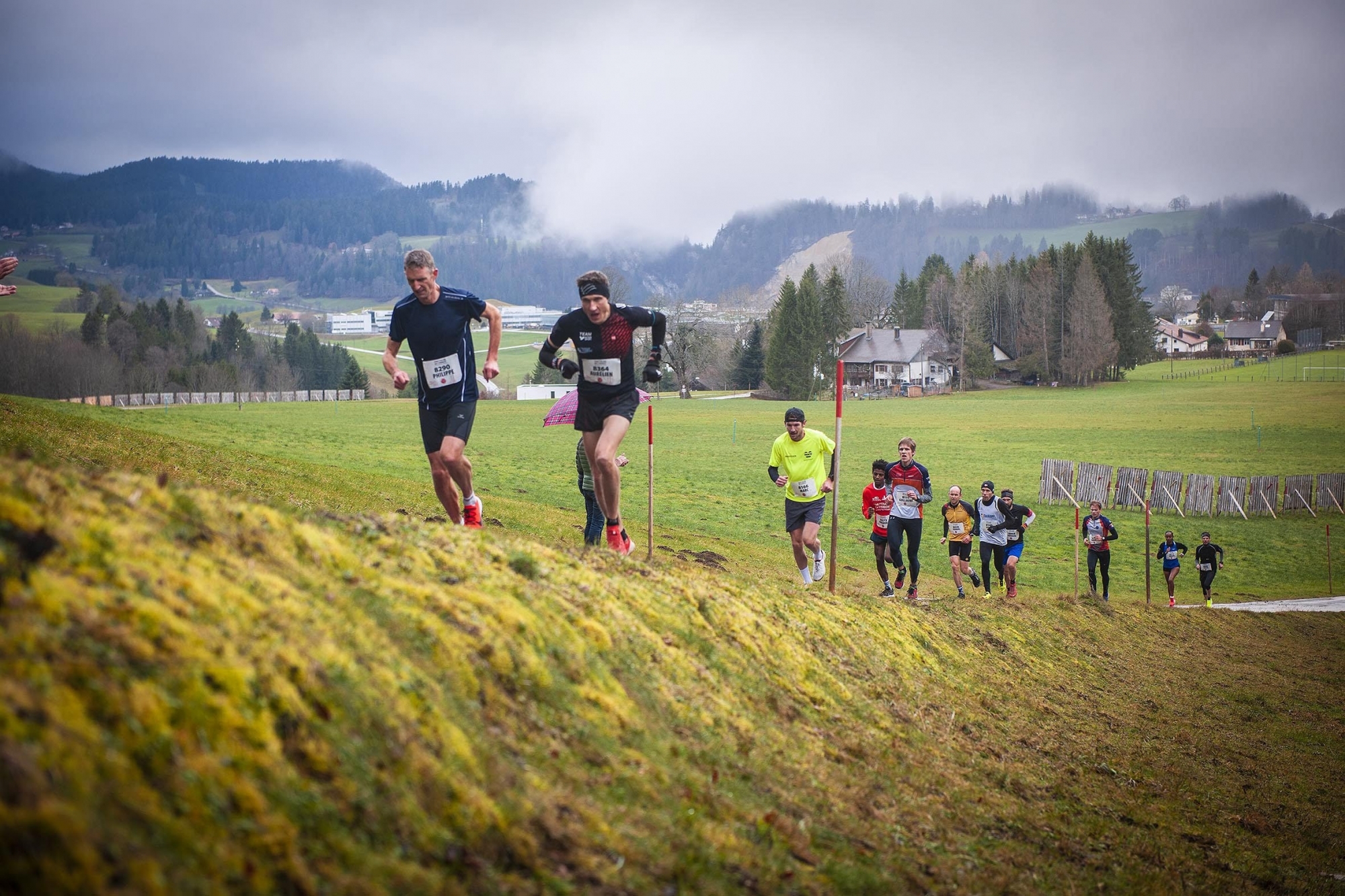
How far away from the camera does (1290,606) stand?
23.7m

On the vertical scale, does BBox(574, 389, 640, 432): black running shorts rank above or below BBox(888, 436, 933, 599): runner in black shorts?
above

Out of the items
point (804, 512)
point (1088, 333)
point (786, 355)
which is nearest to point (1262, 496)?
point (804, 512)

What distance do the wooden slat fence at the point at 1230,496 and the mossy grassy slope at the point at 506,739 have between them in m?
30.1

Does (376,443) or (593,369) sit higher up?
(593,369)

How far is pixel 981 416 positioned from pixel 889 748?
7438 cm

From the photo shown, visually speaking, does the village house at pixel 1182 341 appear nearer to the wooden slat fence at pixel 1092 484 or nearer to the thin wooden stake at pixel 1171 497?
the thin wooden stake at pixel 1171 497

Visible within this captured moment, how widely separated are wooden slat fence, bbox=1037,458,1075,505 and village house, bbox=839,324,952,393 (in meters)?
96.1

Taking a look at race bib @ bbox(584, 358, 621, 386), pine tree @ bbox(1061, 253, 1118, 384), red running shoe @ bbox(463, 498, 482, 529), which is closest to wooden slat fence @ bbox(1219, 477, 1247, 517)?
race bib @ bbox(584, 358, 621, 386)

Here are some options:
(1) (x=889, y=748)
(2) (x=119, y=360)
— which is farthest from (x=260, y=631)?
(2) (x=119, y=360)

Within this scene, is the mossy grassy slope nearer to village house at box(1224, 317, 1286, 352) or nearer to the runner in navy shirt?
the runner in navy shirt

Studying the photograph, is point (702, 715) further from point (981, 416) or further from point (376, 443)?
point (981, 416)

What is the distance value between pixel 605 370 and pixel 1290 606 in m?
21.6

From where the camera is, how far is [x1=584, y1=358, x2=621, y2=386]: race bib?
982 cm

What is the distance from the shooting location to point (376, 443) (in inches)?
1629
